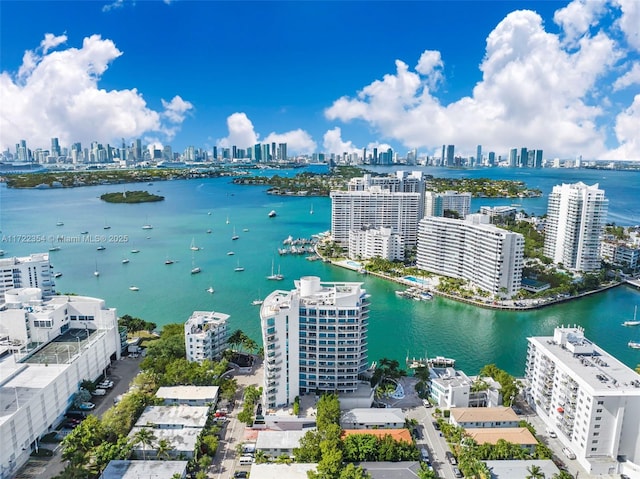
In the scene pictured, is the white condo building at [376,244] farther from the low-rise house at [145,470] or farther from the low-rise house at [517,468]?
the low-rise house at [145,470]

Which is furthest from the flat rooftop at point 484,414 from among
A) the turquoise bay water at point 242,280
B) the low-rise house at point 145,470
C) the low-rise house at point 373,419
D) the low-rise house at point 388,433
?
the low-rise house at point 145,470

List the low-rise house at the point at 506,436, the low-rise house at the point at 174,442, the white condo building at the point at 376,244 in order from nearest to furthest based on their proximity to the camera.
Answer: the low-rise house at the point at 174,442 < the low-rise house at the point at 506,436 < the white condo building at the point at 376,244

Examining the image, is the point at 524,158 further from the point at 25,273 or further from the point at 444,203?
the point at 25,273

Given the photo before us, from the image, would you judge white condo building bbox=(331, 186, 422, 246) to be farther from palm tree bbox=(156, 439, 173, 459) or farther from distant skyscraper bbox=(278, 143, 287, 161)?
distant skyscraper bbox=(278, 143, 287, 161)

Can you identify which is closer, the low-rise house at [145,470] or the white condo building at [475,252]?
the low-rise house at [145,470]

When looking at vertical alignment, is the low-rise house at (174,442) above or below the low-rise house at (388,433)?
below
